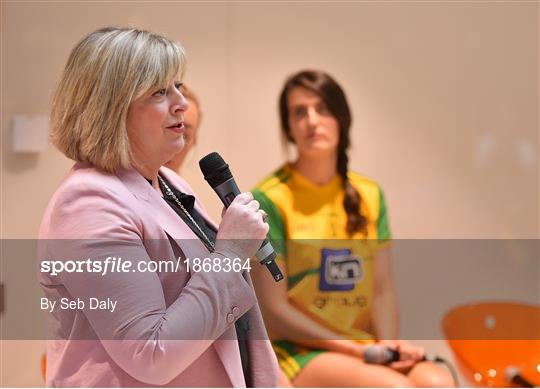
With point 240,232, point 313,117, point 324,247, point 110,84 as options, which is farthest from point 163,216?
point 313,117

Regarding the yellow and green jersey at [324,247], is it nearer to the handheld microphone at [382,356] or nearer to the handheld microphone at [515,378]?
the handheld microphone at [382,356]

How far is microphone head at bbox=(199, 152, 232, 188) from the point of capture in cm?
180

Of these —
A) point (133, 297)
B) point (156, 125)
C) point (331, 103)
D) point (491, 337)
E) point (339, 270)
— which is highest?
point (331, 103)

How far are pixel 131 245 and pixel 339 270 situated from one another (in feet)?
3.95

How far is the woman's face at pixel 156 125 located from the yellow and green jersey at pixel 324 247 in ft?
2.69

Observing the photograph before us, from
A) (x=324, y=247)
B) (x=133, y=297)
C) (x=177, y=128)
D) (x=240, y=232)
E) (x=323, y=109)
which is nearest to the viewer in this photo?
(x=133, y=297)

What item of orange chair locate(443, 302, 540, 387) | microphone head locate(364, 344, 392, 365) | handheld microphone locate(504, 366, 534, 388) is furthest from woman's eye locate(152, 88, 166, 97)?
handheld microphone locate(504, 366, 534, 388)

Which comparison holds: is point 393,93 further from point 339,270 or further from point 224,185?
point 224,185

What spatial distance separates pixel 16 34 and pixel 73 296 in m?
1.13

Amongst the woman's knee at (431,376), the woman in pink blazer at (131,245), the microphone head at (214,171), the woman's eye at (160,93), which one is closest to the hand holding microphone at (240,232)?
the woman in pink blazer at (131,245)

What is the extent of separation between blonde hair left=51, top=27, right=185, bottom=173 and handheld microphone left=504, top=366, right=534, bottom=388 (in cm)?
166

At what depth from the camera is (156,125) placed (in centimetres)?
168

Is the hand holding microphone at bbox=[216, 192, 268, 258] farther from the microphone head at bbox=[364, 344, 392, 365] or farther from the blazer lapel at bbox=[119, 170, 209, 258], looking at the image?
the microphone head at bbox=[364, 344, 392, 365]

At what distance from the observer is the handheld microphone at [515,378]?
265cm
